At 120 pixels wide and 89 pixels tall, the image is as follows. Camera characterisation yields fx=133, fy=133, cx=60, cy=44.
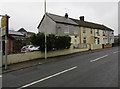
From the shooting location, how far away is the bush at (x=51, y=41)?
54.6ft

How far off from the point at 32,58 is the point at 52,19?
16109 millimetres

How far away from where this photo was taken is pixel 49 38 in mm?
17422

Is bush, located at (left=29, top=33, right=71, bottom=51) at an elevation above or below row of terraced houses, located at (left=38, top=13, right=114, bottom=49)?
below

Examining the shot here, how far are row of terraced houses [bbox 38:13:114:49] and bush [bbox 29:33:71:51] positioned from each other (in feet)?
24.2

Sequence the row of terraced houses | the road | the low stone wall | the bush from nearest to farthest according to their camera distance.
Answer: the road, the low stone wall, the bush, the row of terraced houses

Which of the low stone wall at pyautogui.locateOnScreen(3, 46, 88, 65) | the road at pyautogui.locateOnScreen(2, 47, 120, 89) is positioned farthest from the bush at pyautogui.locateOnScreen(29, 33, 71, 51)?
the road at pyautogui.locateOnScreen(2, 47, 120, 89)

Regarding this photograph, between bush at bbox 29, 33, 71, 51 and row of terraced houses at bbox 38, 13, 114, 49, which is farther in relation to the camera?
row of terraced houses at bbox 38, 13, 114, 49

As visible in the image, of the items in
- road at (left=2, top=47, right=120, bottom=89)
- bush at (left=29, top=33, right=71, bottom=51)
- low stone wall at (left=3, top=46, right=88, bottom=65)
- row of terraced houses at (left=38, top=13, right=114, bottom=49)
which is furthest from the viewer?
row of terraced houses at (left=38, top=13, right=114, bottom=49)


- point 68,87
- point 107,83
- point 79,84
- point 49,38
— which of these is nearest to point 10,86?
point 68,87

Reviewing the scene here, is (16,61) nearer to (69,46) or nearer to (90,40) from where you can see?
(69,46)

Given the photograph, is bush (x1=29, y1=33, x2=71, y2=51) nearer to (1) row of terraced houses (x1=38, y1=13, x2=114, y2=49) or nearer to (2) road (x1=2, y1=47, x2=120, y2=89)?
(2) road (x1=2, y1=47, x2=120, y2=89)

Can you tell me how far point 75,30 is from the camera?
34.6 meters

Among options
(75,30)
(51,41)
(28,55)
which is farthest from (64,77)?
(75,30)

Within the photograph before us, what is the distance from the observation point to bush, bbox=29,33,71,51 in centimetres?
1664
